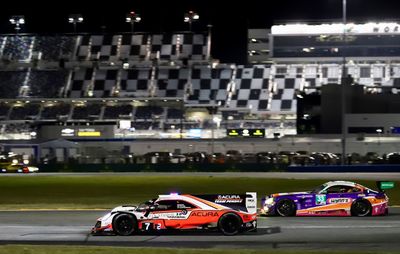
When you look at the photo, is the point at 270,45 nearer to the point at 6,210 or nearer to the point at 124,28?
the point at 124,28

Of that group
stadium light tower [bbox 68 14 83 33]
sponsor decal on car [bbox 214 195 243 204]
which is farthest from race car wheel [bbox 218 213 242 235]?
stadium light tower [bbox 68 14 83 33]

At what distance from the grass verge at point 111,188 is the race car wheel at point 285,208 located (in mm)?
5742

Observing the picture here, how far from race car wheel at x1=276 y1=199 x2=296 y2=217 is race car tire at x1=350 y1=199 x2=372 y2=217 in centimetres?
152

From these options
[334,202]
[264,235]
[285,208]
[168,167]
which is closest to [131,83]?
[168,167]

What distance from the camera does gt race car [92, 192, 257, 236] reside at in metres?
15.8

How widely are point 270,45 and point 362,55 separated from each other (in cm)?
901

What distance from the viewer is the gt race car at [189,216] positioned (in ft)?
51.9

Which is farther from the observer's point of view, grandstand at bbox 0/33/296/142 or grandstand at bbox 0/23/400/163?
grandstand at bbox 0/33/296/142

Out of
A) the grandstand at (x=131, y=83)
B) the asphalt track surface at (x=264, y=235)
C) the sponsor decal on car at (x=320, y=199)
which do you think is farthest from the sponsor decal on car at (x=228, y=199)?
the grandstand at (x=131, y=83)

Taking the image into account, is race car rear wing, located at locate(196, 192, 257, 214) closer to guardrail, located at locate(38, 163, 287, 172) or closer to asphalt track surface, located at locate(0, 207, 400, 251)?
asphalt track surface, located at locate(0, 207, 400, 251)

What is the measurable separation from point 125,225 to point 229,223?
88.1 inches

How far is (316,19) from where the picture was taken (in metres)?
74.6

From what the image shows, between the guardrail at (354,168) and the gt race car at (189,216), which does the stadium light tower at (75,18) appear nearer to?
the guardrail at (354,168)

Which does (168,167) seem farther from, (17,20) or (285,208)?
(17,20)
